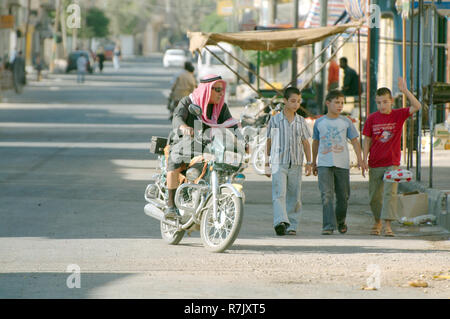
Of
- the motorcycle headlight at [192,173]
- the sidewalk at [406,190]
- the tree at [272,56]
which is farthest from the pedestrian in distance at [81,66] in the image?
the motorcycle headlight at [192,173]

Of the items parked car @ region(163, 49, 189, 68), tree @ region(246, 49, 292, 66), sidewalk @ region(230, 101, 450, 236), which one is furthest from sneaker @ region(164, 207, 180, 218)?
parked car @ region(163, 49, 189, 68)

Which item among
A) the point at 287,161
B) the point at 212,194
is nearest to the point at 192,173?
the point at 212,194

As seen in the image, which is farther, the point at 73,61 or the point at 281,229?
the point at 73,61

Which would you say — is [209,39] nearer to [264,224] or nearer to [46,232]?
[264,224]

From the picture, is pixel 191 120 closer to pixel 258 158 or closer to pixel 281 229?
pixel 281 229

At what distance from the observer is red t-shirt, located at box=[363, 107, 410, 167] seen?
10320 millimetres

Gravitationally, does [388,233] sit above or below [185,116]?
below

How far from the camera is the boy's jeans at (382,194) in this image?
10461mm

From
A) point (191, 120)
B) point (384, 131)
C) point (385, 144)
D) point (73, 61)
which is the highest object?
point (73, 61)

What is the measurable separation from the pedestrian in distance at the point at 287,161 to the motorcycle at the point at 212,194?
2.91 ft

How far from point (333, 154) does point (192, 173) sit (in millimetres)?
1726

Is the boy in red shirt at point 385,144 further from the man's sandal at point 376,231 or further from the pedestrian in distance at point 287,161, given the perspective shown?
the pedestrian in distance at point 287,161

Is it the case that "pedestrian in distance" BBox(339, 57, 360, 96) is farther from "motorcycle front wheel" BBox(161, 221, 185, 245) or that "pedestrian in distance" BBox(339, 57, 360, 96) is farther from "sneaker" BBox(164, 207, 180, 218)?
"sneaker" BBox(164, 207, 180, 218)

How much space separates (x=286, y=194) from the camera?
1038 centimetres
